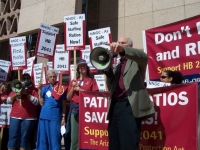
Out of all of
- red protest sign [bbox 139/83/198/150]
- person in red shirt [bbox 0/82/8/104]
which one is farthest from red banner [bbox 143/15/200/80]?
person in red shirt [bbox 0/82/8/104]

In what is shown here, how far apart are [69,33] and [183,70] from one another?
2251mm

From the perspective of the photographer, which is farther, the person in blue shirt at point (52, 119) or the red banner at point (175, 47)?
the person in blue shirt at point (52, 119)

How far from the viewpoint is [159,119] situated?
3.54 m

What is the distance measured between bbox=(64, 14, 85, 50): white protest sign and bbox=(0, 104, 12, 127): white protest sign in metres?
2.05

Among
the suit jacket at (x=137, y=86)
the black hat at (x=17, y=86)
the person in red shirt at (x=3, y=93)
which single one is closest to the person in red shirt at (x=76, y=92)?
the black hat at (x=17, y=86)

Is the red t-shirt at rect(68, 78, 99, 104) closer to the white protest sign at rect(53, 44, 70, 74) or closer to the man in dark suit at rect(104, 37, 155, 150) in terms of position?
the man in dark suit at rect(104, 37, 155, 150)

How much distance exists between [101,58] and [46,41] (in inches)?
117

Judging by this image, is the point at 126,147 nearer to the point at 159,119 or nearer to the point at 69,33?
the point at 159,119

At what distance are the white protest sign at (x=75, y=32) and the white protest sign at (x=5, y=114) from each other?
6.72 feet

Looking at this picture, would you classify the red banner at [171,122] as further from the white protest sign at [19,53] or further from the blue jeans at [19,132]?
the white protest sign at [19,53]

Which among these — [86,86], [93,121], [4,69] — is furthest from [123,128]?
[4,69]

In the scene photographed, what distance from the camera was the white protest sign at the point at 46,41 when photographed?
571cm

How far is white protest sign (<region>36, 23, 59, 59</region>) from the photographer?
5.71 meters

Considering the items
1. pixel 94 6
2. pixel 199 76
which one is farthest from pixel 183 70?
pixel 94 6
